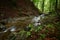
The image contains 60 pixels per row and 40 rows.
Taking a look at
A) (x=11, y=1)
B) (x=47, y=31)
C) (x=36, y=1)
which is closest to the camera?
(x=47, y=31)

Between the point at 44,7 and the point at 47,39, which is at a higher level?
the point at 47,39

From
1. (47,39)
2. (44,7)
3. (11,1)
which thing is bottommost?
(44,7)

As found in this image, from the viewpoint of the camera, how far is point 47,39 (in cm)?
763

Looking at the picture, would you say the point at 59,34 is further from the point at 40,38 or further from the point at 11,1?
the point at 11,1

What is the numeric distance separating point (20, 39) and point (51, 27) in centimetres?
270

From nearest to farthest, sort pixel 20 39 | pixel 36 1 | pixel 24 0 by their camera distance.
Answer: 1. pixel 20 39
2. pixel 24 0
3. pixel 36 1

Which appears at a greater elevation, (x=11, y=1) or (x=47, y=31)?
(x=11, y=1)

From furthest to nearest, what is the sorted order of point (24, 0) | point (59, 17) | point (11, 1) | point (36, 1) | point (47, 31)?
point (36, 1) < point (24, 0) < point (11, 1) < point (59, 17) < point (47, 31)

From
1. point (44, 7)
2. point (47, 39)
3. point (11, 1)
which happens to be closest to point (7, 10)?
point (11, 1)

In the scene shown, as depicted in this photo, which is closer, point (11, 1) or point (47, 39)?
point (47, 39)

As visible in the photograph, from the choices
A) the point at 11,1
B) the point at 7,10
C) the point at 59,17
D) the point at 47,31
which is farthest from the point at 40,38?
the point at 11,1

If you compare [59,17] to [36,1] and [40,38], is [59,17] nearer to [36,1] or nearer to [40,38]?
[40,38]

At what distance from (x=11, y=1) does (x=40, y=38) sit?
11266 millimetres

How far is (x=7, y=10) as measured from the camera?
16562 millimetres
